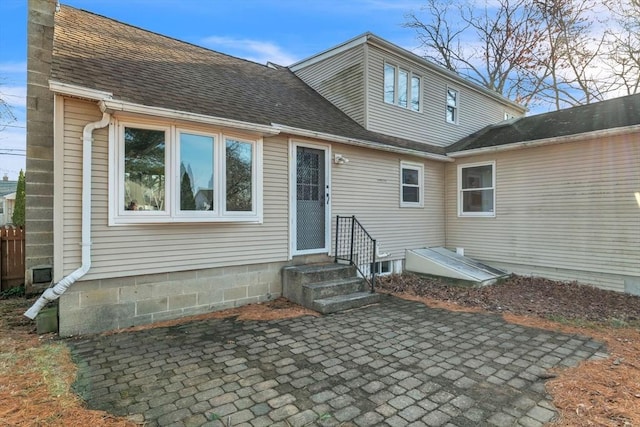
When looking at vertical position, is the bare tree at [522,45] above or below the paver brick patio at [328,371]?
above

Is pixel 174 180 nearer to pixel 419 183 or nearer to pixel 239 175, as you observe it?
pixel 239 175

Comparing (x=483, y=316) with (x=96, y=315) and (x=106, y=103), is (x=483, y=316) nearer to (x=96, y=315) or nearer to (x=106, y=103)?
(x=96, y=315)

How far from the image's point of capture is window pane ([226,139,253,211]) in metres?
5.39

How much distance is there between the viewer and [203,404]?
2732 millimetres

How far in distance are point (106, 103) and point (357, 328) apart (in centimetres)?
430

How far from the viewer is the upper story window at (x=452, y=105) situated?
10.3 meters

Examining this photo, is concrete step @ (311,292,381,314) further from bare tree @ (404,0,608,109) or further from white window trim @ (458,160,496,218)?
bare tree @ (404,0,608,109)

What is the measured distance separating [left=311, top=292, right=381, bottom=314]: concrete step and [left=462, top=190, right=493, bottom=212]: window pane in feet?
15.2

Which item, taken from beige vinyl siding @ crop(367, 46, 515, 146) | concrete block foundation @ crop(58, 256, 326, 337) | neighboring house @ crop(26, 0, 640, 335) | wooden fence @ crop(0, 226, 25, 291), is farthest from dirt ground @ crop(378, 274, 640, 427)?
wooden fence @ crop(0, 226, 25, 291)

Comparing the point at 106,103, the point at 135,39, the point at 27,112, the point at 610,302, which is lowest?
the point at 610,302

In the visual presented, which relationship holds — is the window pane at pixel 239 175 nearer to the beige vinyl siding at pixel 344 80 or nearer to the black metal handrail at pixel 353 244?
the black metal handrail at pixel 353 244

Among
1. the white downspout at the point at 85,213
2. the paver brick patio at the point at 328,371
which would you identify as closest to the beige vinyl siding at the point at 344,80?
the paver brick patio at the point at 328,371

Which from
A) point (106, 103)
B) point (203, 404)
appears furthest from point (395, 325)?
point (106, 103)

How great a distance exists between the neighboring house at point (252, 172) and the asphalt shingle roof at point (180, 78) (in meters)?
0.05
